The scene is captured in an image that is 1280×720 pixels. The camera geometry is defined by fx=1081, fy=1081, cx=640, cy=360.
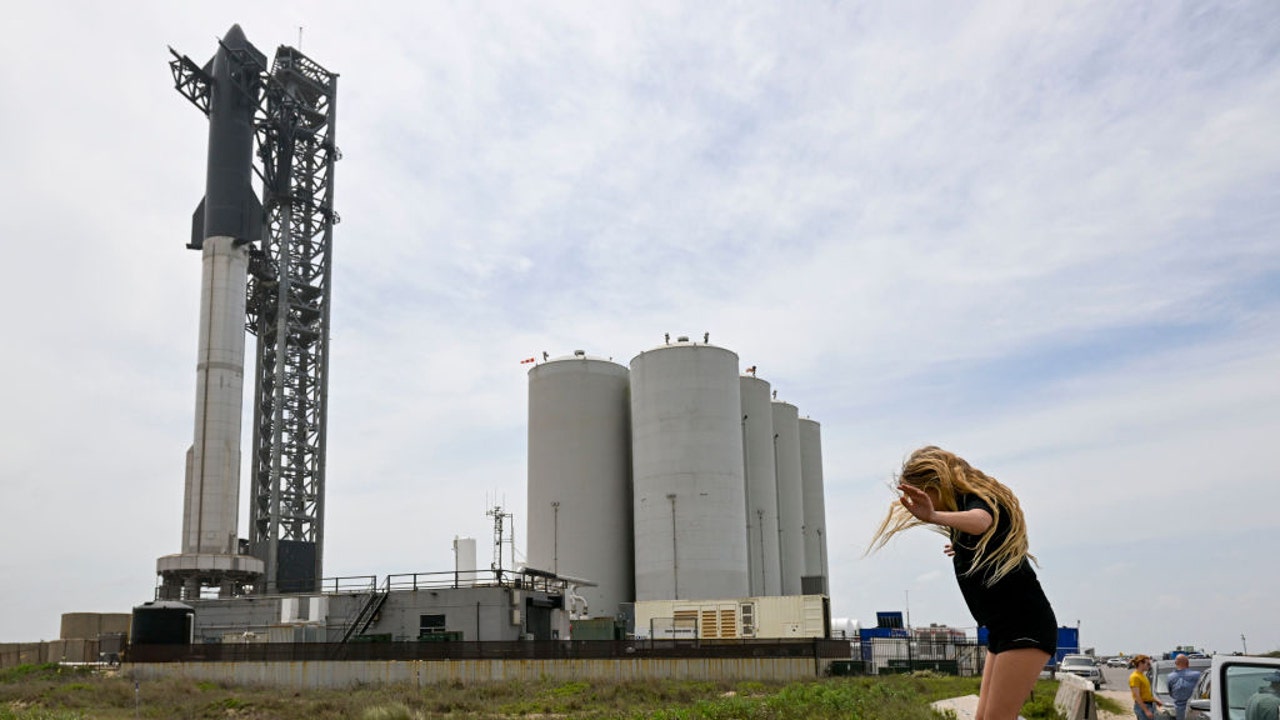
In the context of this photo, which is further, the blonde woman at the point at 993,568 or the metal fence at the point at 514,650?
the metal fence at the point at 514,650

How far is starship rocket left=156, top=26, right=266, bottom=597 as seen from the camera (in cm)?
5975

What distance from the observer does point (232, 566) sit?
59.8m

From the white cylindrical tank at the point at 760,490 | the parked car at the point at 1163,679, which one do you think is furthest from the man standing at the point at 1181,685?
Answer: the white cylindrical tank at the point at 760,490

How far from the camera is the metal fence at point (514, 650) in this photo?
3681 centimetres

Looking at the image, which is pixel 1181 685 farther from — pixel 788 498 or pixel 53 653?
pixel 788 498

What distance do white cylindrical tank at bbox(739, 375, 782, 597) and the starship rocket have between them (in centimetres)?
2906

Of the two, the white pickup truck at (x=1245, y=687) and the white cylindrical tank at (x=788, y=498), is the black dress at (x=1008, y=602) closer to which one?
the white pickup truck at (x=1245, y=687)

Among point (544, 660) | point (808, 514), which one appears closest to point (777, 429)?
point (808, 514)

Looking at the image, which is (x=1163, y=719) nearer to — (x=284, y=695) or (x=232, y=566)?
(x=284, y=695)

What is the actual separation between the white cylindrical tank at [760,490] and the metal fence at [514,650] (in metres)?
25.2

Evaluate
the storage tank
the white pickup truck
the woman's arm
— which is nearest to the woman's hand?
the woman's arm

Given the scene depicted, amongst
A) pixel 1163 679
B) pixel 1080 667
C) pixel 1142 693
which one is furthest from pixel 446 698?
pixel 1080 667

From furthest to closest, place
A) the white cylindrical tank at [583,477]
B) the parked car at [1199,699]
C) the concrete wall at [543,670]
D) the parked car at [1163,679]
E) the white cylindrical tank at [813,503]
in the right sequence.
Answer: the white cylindrical tank at [813,503] < the white cylindrical tank at [583,477] < the concrete wall at [543,670] < the parked car at [1163,679] < the parked car at [1199,699]

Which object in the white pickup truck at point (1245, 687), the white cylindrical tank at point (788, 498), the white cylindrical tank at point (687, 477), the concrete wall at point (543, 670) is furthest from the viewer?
the white cylindrical tank at point (788, 498)
